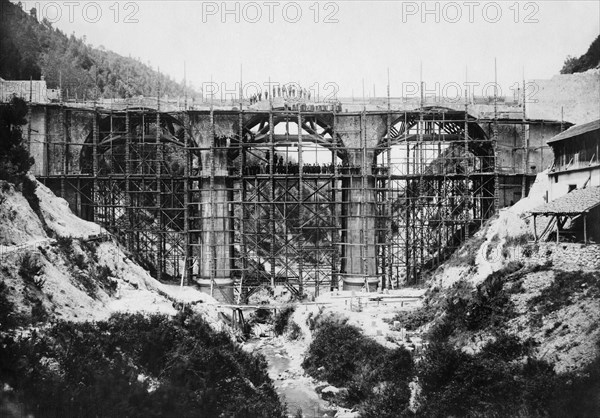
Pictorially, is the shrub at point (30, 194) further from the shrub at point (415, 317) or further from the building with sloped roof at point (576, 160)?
the building with sloped roof at point (576, 160)

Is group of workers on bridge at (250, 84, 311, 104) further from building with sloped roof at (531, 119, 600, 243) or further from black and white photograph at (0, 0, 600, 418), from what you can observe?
building with sloped roof at (531, 119, 600, 243)

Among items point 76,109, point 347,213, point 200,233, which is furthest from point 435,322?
point 76,109

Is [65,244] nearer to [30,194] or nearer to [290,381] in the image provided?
[30,194]

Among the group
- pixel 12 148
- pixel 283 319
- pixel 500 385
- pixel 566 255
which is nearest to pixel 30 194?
pixel 12 148

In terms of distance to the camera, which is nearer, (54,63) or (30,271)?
(30,271)

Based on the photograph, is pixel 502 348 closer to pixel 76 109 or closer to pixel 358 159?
pixel 358 159

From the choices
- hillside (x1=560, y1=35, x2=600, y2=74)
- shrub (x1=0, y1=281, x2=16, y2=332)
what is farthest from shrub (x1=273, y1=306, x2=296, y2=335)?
hillside (x1=560, y1=35, x2=600, y2=74)
